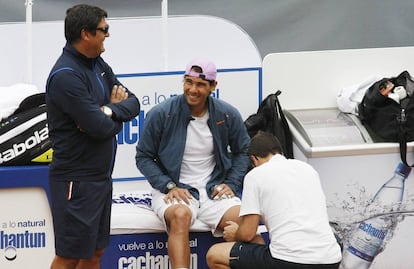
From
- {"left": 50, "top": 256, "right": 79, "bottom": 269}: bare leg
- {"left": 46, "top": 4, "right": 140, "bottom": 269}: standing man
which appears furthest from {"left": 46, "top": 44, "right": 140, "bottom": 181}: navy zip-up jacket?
{"left": 50, "top": 256, "right": 79, "bottom": 269}: bare leg

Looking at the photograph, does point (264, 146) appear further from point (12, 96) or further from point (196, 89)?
point (12, 96)

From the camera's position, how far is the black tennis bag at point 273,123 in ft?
15.8

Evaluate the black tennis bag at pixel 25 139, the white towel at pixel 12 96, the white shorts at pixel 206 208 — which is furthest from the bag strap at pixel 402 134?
the white towel at pixel 12 96

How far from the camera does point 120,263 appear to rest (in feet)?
14.8

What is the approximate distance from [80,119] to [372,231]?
1.98m

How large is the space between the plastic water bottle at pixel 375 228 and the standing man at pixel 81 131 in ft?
5.31

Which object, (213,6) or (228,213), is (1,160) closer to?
(228,213)

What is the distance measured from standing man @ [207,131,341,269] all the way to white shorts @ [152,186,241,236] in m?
0.43

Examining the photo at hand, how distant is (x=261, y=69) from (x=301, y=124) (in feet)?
1.27

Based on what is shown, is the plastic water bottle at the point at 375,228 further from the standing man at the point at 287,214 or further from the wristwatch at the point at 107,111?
the wristwatch at the point at 107,111

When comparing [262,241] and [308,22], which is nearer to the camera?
[262,241]

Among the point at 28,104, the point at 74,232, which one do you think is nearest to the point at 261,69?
the point at 28,104

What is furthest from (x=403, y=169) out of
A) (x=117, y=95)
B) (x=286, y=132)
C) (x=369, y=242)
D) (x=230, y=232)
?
(x=117, y=95)

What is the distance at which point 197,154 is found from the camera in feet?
14.8
